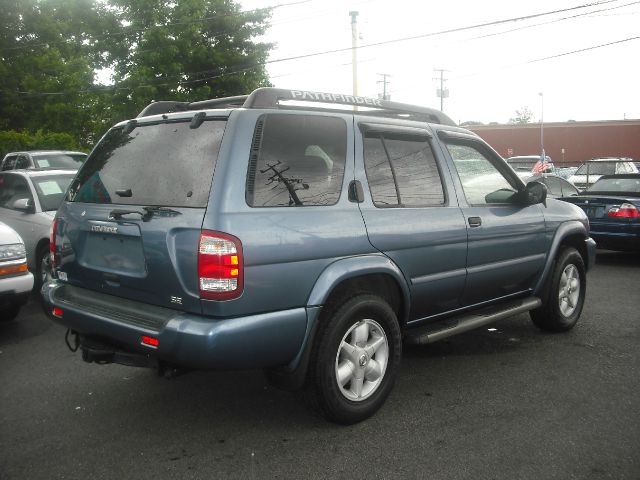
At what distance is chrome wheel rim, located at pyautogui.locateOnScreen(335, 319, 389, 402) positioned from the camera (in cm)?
370

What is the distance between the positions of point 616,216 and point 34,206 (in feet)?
27.2

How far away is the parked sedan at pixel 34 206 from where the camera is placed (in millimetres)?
7598

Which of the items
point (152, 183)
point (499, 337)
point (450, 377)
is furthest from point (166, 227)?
point (499, 337)

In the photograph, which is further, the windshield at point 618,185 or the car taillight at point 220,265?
the windshield at point 618,185

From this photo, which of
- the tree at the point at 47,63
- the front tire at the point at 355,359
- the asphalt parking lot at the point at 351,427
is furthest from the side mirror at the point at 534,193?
the tree at the point at 47,63

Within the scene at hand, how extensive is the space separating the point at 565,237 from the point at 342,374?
9.45 feet

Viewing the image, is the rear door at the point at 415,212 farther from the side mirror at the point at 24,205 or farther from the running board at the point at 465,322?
the side mirror at the point at 24,205

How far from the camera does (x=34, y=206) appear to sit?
26.1 feet

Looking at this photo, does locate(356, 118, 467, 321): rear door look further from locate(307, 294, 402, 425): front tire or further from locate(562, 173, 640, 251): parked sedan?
locate(562, 173, 640, 251): parked sedan

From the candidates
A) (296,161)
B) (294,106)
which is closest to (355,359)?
(296,161)

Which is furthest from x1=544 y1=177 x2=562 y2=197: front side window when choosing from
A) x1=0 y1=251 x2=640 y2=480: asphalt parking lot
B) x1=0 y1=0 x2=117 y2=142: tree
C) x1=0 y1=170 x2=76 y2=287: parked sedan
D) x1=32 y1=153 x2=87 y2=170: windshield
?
x1=0 y1=0 x2=117 y2=142: tree

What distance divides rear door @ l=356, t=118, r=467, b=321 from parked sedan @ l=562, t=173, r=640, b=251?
6.06 meters

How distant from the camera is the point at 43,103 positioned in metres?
32.5

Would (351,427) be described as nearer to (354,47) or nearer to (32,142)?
(354,47)
